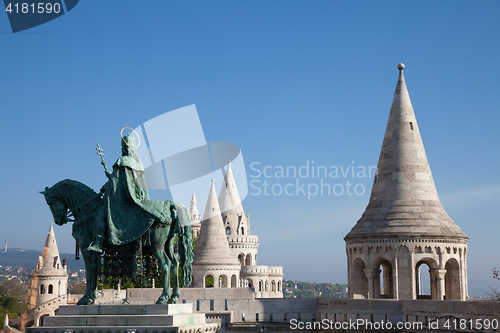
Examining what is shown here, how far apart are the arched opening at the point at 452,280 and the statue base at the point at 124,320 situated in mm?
13043

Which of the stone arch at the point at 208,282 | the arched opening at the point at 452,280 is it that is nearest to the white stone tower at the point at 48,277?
the stone arch at the point at 208,282

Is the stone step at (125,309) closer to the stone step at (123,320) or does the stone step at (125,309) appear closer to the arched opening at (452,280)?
the stone step at (123,320)

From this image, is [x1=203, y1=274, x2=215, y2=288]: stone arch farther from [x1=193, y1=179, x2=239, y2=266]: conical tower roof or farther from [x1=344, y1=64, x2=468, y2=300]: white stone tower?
[x1=344, y1=64, x2=468, y2=300]: white stone tower

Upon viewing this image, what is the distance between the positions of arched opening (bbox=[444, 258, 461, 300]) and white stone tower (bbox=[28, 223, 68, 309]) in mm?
43858

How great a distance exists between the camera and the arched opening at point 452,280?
23.8 meters

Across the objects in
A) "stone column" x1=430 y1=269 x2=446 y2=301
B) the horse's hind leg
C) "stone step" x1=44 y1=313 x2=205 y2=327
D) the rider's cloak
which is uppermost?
the rider's cloak

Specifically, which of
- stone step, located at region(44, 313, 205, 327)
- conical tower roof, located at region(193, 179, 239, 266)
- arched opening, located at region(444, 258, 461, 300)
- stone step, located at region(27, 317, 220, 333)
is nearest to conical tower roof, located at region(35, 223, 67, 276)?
conical tower roof, located at region(193, 179, 239, 266)

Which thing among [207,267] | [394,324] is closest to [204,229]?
[207,267]

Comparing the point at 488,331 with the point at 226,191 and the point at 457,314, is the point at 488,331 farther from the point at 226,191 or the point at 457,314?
the point at 226,191

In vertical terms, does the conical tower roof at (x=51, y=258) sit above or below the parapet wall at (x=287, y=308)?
above

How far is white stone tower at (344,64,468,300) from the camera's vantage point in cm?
2370

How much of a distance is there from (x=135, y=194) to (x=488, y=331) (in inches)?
333

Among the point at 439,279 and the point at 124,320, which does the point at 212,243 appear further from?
the point at 124,320

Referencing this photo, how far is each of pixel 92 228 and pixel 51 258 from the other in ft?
164
